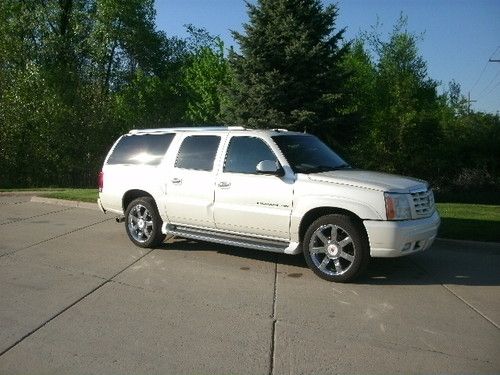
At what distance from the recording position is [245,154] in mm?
6586

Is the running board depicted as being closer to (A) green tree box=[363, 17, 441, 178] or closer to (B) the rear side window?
(B) the rear side window

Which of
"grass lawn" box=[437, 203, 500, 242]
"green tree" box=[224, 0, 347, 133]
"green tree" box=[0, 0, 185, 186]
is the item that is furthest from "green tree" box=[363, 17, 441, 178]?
"green tree" box=[0, 0, 185, 186]

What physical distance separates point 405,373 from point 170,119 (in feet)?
117

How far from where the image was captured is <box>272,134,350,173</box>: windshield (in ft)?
20.7

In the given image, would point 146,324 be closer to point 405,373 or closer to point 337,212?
point 405,373

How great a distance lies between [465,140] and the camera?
22.6 metres

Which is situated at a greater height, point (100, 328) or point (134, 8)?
point (134, 8)

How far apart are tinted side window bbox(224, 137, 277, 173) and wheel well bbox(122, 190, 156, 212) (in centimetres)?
176

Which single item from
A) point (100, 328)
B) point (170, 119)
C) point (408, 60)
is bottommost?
point (100, 328)

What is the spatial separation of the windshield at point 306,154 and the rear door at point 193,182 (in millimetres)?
1060

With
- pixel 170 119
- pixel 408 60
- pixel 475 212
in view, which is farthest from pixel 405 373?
pixel 170 119

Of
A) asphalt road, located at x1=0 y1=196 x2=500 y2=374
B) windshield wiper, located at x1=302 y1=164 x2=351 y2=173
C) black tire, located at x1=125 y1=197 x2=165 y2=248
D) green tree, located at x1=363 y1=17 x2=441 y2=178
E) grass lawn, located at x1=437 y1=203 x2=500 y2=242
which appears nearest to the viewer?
asphalt road, located at x1=0 y1=196 x2=500 y2=374

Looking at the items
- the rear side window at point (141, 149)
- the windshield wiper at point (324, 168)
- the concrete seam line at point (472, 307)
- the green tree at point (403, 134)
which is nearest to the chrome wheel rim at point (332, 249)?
the windshield wiper at point (324, 168)

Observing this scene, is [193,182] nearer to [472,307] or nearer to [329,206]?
[329,206]
